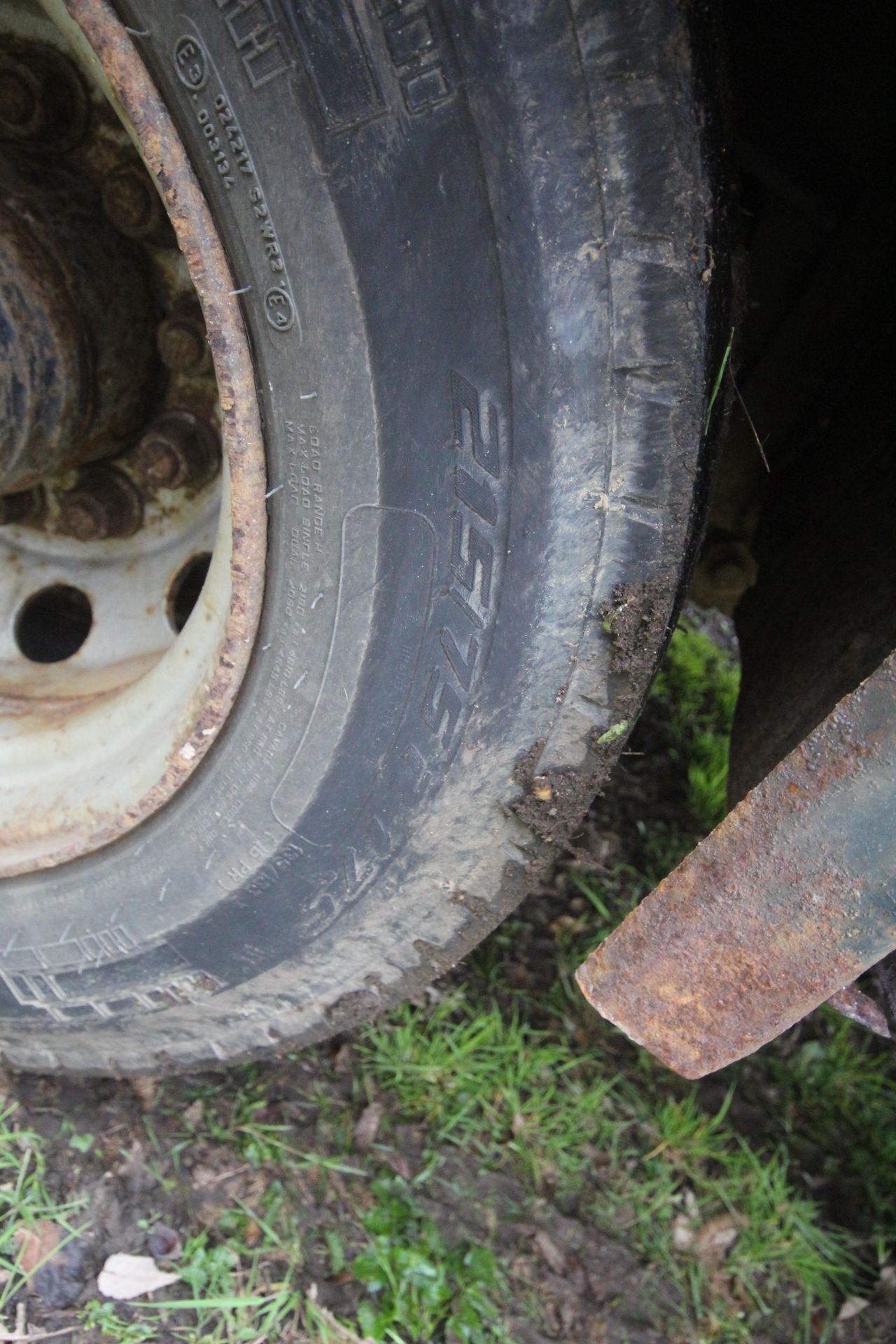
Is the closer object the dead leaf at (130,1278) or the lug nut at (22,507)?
the dead leaf at (130,1278)

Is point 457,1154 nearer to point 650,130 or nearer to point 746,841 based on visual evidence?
point 746,841

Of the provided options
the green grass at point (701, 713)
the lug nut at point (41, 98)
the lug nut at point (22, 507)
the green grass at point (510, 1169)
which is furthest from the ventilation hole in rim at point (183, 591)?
the green grass at point (701, 713)

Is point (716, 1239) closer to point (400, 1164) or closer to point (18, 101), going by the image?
point (400, 1164)

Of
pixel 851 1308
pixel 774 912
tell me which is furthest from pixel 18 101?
pixel 851 1308

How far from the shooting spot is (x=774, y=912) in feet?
2.98

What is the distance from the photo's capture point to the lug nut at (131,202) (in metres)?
1.26

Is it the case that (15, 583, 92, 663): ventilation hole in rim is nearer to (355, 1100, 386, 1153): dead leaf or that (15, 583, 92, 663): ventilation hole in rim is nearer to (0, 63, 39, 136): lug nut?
(0, 63, 39, 136): lug nut

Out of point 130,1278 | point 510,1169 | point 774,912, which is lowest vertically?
point 510,1169

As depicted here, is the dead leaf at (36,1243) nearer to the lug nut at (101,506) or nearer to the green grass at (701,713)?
the lug nut at (101,506)

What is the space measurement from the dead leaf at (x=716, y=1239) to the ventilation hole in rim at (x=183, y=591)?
121 cm

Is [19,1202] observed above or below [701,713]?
above

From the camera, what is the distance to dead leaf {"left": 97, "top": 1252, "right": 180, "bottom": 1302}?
4.19 ft

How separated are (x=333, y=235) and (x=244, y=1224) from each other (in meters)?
1.24

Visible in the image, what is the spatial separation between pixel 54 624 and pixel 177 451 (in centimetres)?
33
